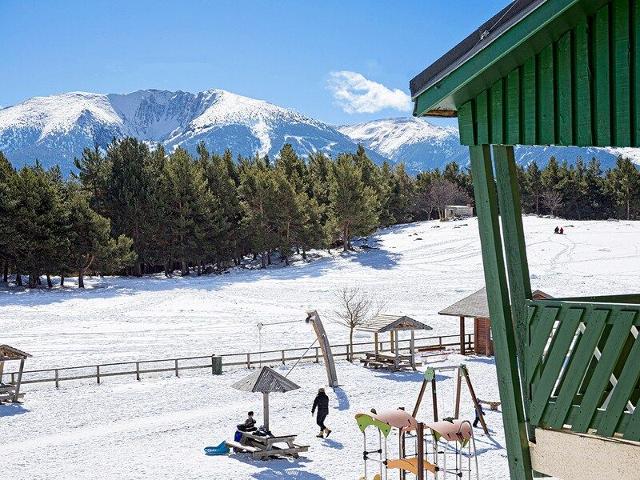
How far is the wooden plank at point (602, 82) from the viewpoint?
3.64 m

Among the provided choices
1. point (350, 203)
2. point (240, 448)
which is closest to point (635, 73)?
point (240, 448)

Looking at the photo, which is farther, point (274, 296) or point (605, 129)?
point (274, 296)

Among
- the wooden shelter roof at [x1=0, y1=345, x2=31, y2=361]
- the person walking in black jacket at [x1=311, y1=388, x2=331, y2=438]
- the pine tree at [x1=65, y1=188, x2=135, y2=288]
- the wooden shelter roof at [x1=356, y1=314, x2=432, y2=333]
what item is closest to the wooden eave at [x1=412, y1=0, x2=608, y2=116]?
the person walking in black jacket at [x1=311, y1=388, x2=331, y2=438]

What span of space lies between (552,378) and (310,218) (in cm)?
5704

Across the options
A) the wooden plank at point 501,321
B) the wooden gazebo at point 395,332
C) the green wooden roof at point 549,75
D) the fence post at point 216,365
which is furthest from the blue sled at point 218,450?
the green wooden roof at point 549,75

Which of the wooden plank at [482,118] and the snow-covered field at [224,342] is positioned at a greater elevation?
the wooden plank at [482,118]

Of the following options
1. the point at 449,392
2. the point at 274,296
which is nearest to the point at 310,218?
the point at 274,296

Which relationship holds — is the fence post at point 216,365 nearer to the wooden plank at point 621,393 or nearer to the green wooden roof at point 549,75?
the green wooden roof at point 549,75

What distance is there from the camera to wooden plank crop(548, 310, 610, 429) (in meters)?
3.52

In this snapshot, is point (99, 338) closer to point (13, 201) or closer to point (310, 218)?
point (13, 201)

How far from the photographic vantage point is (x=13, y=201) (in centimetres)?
4616

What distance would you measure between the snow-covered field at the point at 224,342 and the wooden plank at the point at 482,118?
1164 cm

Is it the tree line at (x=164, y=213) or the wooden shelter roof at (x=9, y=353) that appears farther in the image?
the tree line at (x=164, y=213)

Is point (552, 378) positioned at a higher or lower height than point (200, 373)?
higher
